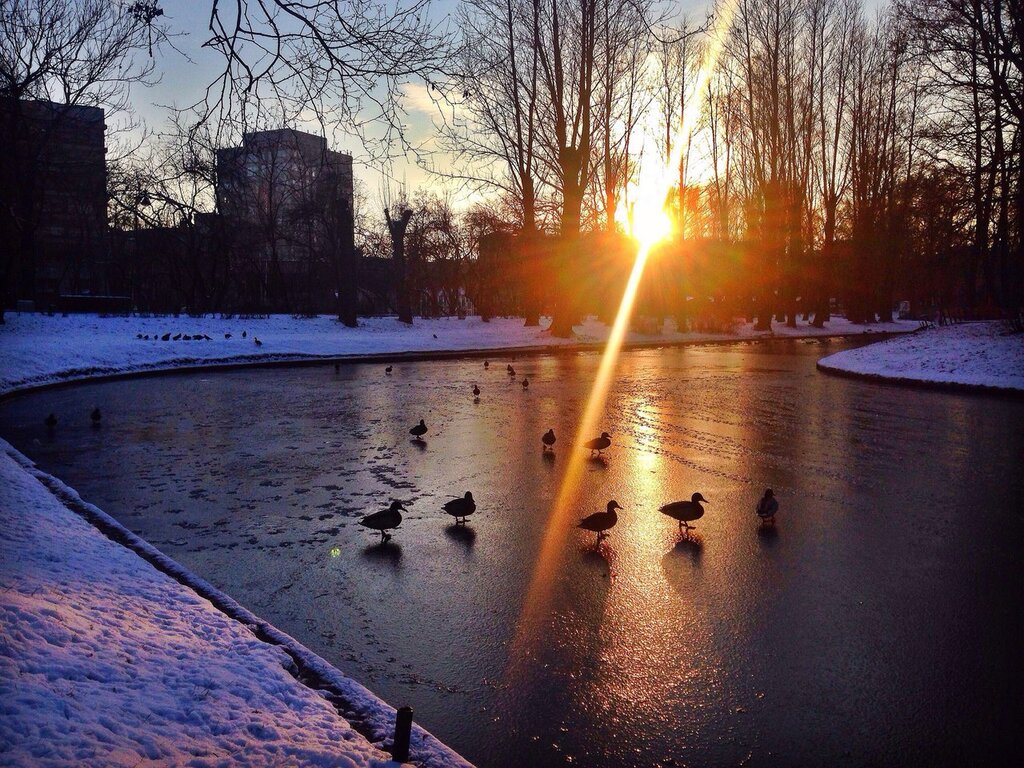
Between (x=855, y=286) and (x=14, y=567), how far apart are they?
59983 millimetres

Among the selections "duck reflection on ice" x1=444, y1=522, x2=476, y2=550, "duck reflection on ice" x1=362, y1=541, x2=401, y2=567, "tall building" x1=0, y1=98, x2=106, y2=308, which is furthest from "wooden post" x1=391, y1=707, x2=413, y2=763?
"tall building" x1=0, y1=98, x2=106, y2=308

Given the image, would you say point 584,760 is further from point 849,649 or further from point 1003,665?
point 1003,665

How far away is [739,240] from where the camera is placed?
5178 cm

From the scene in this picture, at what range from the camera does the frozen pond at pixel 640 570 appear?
3820 mm

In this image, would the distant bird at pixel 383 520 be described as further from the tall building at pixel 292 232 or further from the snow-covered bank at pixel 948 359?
the tall building at pixel 292 232

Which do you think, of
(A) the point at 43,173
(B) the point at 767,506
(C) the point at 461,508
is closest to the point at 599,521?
(C) the point at 461,508

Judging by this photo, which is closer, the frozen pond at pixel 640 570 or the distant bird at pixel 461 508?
the frozen pond at pixel 640 570

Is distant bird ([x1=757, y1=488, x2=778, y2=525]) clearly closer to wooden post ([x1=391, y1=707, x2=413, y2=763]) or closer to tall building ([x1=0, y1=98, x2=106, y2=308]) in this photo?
wooden post ([x1=391, y1=707, x2=413, y2=763])

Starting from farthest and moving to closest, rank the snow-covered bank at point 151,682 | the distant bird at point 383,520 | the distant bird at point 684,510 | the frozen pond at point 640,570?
the distant bird at point 684,510
the distant bird at point 383,520
the frozen pond at point 640,570
the snow-covered bank at point 151,682

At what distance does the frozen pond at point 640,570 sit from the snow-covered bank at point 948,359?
5798mm

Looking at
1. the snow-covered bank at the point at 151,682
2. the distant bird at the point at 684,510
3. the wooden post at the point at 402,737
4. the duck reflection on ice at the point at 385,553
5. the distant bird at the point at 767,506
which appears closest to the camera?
the snow-covered bank at the point at 151,682

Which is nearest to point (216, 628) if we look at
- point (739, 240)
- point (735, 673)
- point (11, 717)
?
point (11, 717)

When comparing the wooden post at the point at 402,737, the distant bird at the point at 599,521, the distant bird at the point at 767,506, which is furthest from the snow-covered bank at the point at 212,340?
the wooden post at the point at 402,737

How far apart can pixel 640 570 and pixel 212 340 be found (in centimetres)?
2788
